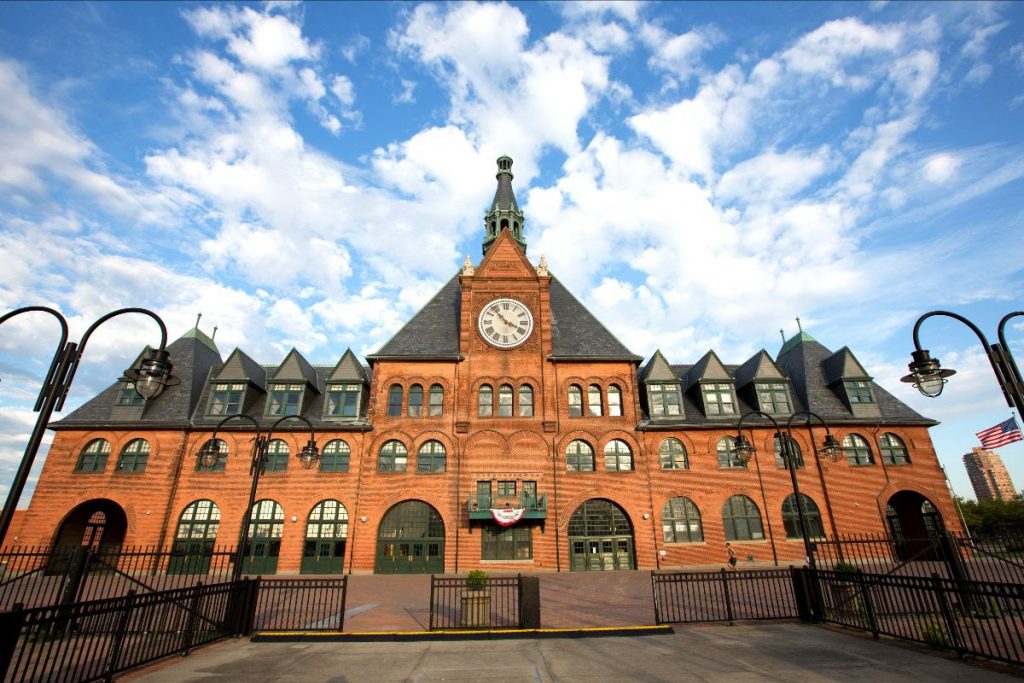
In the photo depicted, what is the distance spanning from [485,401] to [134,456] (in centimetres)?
2082

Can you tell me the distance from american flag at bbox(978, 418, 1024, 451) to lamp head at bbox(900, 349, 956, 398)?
26.3 metres

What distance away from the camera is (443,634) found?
11.7 metres

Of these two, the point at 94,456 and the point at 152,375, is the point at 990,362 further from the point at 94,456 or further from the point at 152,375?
the point at 94,456

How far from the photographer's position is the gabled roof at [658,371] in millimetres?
31422

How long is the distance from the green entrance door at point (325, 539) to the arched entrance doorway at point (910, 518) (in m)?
32.3

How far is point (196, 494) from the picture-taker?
90.0ft

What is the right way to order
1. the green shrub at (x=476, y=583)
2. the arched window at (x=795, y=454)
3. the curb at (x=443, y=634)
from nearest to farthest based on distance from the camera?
the curb at (x=443, y=634) → the green shrub at (x=476, y=583) → the arched window at (x=795, y=454)

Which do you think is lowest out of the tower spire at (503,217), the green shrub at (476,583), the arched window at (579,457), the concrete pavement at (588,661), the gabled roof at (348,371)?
the concrete pavement at (588,661)

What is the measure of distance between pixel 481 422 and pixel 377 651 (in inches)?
726

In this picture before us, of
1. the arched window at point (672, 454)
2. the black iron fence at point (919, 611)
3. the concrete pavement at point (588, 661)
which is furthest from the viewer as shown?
the arched window at point (672, 454)

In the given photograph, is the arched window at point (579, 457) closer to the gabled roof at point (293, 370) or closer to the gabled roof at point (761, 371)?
the gabled roof at point (761, 371)

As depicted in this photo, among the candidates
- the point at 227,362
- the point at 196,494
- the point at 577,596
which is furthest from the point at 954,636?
the point at 227,362

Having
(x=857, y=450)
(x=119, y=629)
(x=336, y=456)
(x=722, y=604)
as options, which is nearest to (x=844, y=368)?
(x=857, y=450)

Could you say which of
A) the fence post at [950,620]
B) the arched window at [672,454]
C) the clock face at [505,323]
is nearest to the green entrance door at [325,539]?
the clock face at [505,323]
